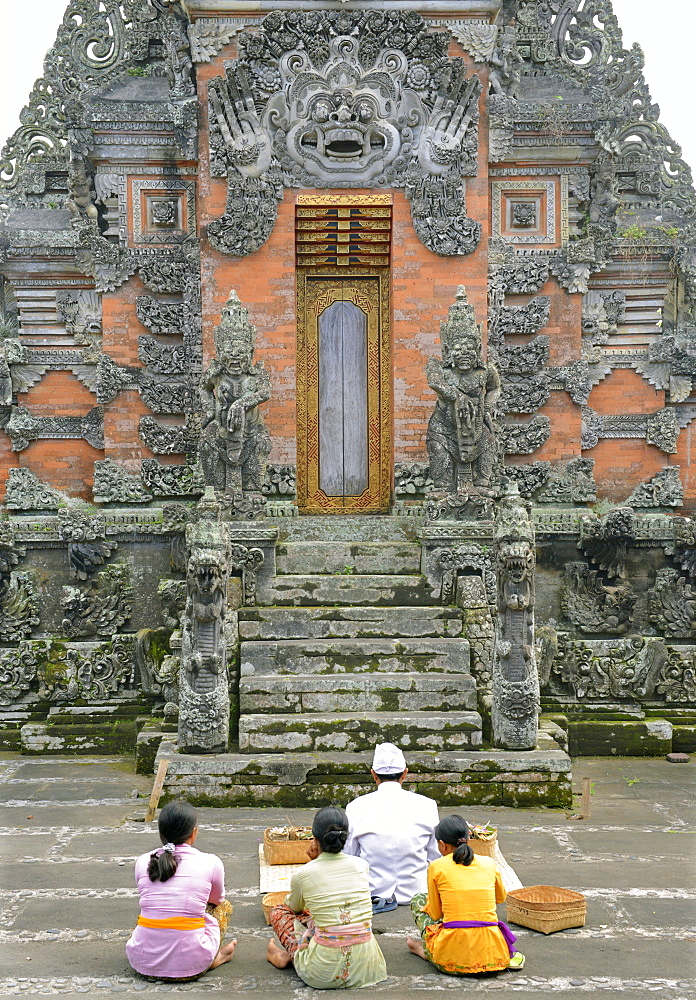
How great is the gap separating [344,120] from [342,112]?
9 centimetres

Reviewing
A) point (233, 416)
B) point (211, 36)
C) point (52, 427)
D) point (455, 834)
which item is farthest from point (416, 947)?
point (211, 36)

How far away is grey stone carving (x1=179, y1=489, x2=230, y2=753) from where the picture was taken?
10.2 metres

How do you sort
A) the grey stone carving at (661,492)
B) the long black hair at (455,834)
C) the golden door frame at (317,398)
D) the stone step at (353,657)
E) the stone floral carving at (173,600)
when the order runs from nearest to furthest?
1. the long black hair at (455,834)
2. the stone step at (353,657)
3. the stone floral carving at (173,600)
4. the golden door frame at (317,398)
5. the grey stone carving at (661,492)

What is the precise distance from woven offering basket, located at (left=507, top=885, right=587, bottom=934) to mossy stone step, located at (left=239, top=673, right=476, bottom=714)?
3362 mm

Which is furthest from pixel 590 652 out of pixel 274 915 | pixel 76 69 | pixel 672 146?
pixel 76 69

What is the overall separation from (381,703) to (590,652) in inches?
143

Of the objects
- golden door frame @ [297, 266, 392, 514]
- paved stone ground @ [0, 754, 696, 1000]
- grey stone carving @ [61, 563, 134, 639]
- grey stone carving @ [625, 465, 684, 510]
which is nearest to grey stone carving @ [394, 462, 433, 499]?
golden door frame @ [297, 266, 392, 514]

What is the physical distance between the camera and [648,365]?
47.8 ft

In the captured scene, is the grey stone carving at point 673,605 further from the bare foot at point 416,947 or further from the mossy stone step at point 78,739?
the bare foot at point 416,947

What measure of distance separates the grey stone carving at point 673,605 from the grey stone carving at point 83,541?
6.11 metres

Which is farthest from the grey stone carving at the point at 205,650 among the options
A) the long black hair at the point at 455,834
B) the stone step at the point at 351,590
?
the long black hair at the point at 455,834

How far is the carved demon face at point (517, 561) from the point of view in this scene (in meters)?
10.7

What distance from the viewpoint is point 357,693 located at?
420 inches

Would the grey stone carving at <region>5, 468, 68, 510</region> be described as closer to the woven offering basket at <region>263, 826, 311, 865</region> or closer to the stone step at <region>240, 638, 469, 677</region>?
the stone step at <region>240, 638, 469, 677</region>
